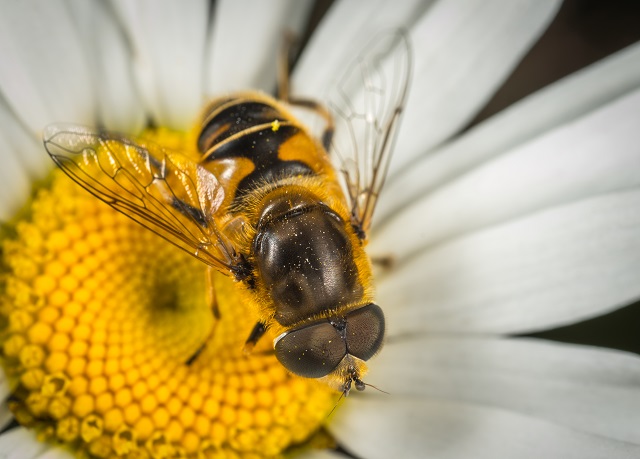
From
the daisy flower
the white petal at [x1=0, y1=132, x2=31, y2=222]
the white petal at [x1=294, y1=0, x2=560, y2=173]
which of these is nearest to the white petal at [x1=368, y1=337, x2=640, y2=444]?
the daisy flower

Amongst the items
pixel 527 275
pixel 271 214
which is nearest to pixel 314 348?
pixel 271 214

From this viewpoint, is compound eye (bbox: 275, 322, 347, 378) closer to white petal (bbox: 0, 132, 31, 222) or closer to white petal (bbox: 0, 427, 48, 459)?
white petal (bbox: 0, 427, 48, 459)

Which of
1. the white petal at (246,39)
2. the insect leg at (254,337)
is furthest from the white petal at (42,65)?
the insect leg at (254,337)

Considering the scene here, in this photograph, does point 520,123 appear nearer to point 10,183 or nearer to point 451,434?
point 451,434

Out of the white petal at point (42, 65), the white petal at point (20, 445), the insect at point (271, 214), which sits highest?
the white petal at point (42, 65)

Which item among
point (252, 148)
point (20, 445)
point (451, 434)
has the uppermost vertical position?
point (252, 148)

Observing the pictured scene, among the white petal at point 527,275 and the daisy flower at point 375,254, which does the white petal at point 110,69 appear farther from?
the white petal at point 527,275
